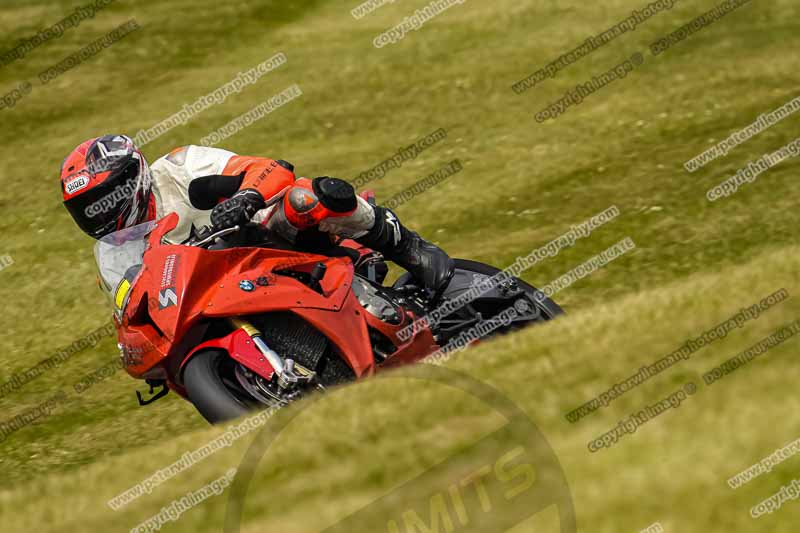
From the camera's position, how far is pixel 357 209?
8336mm

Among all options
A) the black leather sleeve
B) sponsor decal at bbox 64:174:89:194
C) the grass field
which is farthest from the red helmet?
the grass field

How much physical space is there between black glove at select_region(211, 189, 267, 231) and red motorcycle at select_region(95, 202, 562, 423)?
0.07m

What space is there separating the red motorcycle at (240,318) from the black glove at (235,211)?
0.07 m

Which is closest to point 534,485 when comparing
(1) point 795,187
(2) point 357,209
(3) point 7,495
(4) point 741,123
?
(2) point 357,209

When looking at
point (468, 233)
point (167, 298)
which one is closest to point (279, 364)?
point (167, 298)

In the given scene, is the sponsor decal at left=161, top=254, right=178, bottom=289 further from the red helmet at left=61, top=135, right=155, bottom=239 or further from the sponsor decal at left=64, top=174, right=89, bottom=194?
the sponsor decal at left=64, top=174, right=89, bottom=194

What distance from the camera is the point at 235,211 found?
7.58 m

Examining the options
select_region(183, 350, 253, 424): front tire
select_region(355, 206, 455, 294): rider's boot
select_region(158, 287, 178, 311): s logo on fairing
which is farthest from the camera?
select_region(355, 206, 455, 294): rider's boot

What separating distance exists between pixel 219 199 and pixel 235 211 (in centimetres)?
82

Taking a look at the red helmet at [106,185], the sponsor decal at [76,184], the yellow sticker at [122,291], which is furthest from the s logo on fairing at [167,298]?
the sponsor decal at [76,184]

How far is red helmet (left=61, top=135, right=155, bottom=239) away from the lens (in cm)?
782

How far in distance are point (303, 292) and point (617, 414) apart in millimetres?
2511

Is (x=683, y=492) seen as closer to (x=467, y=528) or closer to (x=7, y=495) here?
(x=467, y=528)

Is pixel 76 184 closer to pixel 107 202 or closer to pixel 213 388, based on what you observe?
pixel 107 202
